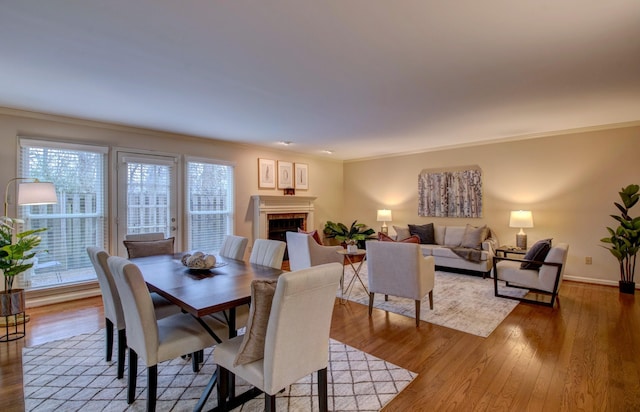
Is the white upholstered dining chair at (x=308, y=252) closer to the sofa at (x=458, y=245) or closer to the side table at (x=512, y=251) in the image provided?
the sofa at (x=458, y=245)

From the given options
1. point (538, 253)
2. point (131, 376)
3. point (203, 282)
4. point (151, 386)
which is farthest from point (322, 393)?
point (538, 253)

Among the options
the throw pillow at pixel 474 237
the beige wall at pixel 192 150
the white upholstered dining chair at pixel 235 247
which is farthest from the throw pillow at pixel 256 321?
the throw pillow at pixel 474 237

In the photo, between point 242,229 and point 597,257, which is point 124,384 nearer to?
point 242,229

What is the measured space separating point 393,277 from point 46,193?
3.91 metres

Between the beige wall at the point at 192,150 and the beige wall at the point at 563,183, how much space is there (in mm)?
2510

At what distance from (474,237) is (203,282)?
4949 millimetres

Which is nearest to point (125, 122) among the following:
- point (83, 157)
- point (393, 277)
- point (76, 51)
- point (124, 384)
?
point (83, 157)

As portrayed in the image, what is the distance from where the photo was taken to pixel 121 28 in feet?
6.86

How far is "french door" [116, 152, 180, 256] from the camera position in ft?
15.1

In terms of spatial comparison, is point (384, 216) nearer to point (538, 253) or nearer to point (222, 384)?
point (538, 253)

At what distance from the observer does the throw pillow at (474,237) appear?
5562 millimetres

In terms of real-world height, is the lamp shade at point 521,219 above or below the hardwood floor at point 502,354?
above

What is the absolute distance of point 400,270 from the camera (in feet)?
11.1

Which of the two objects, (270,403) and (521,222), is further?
(521,222)
